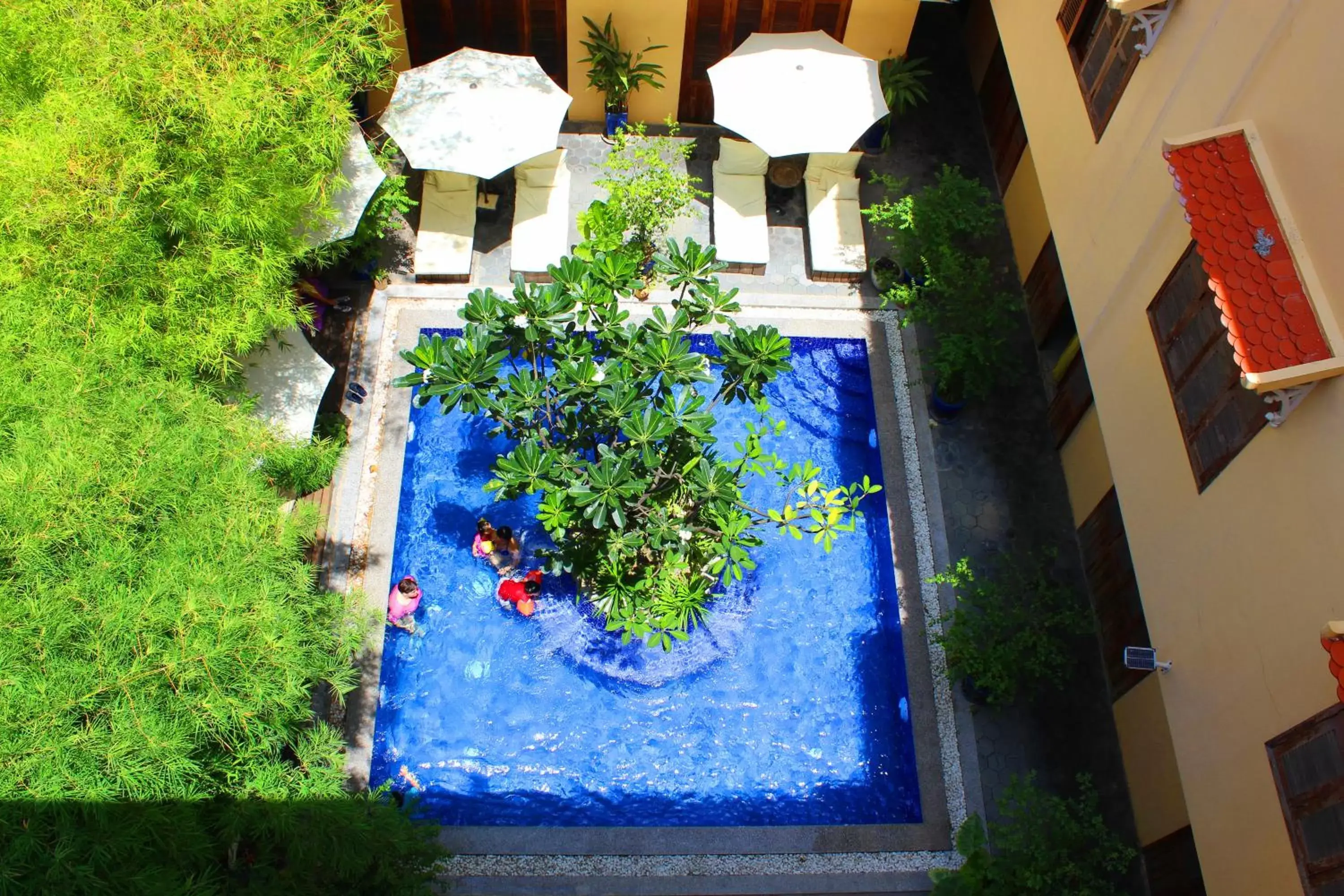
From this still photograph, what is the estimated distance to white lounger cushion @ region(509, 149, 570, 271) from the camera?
14.8 metres

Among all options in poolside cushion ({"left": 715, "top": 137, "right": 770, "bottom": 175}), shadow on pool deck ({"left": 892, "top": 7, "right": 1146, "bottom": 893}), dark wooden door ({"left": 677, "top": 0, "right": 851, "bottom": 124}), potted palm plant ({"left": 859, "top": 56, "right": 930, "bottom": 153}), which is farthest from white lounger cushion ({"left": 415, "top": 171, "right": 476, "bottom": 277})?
shadow on pool deck ({"left": 892, "top": 7, "right": 1146, "bottom": 893})

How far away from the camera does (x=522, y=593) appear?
41.2 ft

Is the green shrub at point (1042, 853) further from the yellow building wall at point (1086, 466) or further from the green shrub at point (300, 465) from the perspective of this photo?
the green shrub at point (300, 465)

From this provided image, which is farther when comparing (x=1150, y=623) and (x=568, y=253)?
(x=568, y=253)

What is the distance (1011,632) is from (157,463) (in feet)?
30.5

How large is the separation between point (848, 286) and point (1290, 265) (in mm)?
8210

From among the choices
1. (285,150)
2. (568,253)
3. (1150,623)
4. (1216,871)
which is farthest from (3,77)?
(1216,871)

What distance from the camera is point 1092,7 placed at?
11203 mm

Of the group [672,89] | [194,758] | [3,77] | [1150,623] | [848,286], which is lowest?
[194,758]

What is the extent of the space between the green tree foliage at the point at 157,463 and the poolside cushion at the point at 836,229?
732 cm

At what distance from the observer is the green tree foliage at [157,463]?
296 inches

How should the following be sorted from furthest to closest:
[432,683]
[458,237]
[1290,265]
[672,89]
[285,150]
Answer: [672,89], [458,237], [432,683], [285,150], [1290,265]

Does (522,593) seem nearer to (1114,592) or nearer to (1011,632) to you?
(1011,632)

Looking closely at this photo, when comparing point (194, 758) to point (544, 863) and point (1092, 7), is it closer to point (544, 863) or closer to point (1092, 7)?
point (544, 863)
